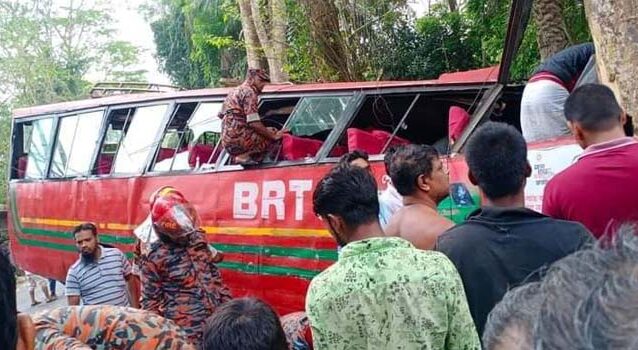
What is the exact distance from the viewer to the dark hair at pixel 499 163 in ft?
8.12

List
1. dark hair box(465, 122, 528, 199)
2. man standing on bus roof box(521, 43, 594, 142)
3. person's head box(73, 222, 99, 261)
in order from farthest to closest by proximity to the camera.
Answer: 1. person's head box(73, 222, 99, 261)
2. man standing on bus roof box(521, 43, 594, 142)
3. dark hair box(465, 122, 528, 199)

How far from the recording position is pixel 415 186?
3.07 metres

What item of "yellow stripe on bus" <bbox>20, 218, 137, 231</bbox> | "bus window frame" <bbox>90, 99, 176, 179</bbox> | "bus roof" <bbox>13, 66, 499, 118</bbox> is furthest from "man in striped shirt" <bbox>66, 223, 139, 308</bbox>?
"bus roof" <bbox>13, 66, 499, 118</bbox>

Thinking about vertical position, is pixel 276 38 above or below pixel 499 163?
above

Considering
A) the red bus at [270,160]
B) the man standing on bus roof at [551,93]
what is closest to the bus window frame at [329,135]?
the red bus at [270,160]

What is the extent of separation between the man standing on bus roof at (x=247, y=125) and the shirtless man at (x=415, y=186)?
2.56m

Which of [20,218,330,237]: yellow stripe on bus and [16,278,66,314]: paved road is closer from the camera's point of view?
[20,218,330,237]: yellow stripe on bus

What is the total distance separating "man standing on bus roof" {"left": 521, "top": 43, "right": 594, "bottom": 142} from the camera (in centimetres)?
416

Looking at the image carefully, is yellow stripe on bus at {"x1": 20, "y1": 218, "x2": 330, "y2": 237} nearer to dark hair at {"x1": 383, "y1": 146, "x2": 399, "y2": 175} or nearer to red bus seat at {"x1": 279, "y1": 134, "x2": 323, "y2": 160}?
red bus seat at {"x1": 279, "y1": 134, "x2": 323, "y2": 160}

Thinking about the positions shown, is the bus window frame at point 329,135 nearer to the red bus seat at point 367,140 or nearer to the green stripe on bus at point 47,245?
the red bus seat at point 367,140

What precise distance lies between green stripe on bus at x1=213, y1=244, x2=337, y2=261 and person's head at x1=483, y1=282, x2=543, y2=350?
4085 millimetres

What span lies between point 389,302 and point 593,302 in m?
1.32

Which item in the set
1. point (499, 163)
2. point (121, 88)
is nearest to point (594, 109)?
point (499, 163)

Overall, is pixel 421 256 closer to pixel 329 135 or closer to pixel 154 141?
pixel 329 135
